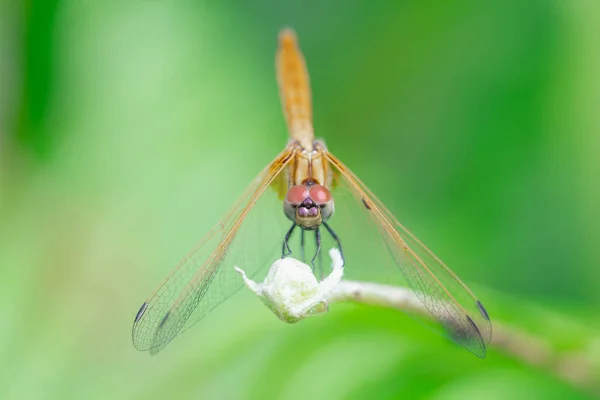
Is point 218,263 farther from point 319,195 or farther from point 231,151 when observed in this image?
point 231,151

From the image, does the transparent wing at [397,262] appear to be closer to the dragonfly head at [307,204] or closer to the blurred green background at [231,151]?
the dragonfly head at [307,204]

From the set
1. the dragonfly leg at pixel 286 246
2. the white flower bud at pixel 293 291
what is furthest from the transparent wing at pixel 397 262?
the white flower bud at pixel 293 291

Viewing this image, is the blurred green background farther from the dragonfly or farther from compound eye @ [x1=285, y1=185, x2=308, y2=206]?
compound eye @ [x1=285, y1=185, x2=308, y2=206]

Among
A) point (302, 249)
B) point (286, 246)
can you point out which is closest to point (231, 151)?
point (302, 249)

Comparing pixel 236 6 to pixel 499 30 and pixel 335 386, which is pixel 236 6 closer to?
pixel 499 30

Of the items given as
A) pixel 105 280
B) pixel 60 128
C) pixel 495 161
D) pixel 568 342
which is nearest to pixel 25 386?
pixel 105 280

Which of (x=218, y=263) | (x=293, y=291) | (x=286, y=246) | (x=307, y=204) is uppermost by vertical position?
(x=307, y=204)

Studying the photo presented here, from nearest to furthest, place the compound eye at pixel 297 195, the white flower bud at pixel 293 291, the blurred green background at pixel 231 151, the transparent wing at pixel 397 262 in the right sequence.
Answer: the white flower bud at pixel 293 291 < the transparent wing at pixel 397 262 < the compound eye at pixel 297 195 < the blurred green background at pixel 231 151

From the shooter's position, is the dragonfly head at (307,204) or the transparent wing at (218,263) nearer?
the transparent wing at (218,263)
